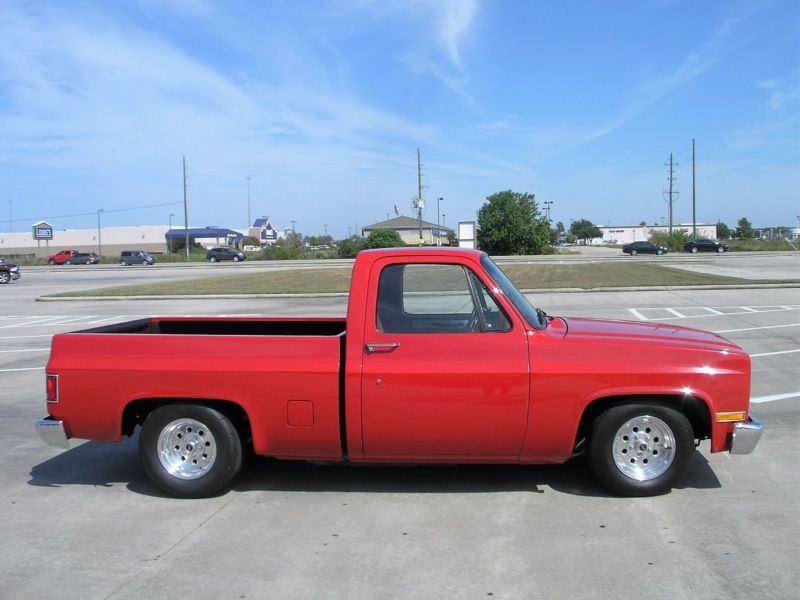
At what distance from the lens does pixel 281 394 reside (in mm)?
4902

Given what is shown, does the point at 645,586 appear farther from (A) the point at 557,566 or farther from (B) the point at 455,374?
(B) the point at 455,374

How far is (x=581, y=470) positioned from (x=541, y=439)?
1.07m

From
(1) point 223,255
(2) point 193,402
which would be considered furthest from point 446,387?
(1) point 223,255

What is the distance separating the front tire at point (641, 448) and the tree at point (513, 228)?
72084 millimetres

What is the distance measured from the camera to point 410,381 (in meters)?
4.76

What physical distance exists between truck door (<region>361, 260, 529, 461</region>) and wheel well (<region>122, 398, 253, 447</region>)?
3.23 feet

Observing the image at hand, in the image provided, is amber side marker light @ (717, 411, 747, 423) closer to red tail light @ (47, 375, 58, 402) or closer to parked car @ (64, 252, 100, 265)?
red tail light @ (47, 375, 58, 402)

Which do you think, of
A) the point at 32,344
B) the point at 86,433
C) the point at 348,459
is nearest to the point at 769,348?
the point at 348,459

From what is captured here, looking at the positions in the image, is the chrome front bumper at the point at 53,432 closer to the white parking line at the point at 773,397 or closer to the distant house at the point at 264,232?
the white parking line at the point at 773,397

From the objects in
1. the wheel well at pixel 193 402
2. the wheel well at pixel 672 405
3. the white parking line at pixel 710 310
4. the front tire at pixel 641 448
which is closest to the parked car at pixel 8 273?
the white parking line at pixel 710 310

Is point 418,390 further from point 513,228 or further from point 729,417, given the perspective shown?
point 513,228

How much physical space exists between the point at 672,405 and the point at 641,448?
38 cm

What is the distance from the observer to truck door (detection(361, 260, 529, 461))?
4.75 metres

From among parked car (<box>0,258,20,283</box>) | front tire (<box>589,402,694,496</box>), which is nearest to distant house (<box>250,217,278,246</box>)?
parked car (<box>0,258,20,283</box>)
